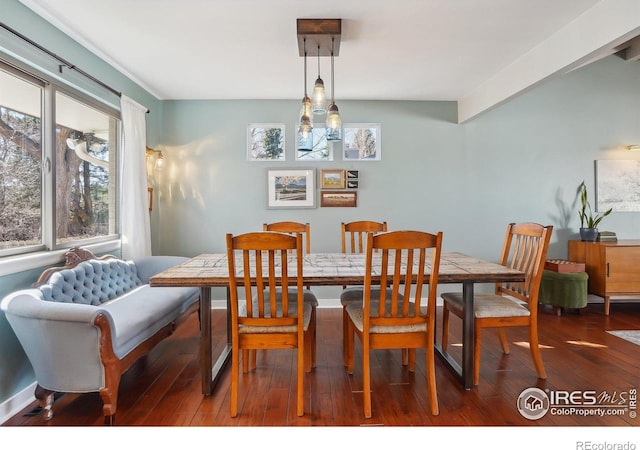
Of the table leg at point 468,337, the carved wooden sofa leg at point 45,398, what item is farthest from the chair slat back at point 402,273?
the carved wooden sofa leg at point 45,398

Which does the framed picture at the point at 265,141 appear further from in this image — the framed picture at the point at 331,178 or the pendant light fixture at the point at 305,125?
the pendant light fixture at the point at 305,125

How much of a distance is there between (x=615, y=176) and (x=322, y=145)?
3.57m

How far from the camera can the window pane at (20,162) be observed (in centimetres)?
212

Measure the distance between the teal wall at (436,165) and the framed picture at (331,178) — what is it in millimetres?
108

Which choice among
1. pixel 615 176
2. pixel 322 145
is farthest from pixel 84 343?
pixel 615 176

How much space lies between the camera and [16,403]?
2.02m

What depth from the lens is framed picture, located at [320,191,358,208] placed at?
409 cm

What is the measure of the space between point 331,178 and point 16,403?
10.6 feet

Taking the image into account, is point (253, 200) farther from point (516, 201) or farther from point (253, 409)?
point (516, 201)

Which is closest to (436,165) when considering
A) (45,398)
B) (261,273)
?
(261,273)

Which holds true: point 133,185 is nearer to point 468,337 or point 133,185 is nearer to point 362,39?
point 362,39

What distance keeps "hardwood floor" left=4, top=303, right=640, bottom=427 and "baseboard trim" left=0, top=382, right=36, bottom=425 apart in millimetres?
49

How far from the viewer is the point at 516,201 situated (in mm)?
4180

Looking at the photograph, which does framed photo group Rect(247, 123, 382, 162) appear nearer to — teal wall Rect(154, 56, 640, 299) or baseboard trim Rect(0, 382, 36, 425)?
teal wall Rect(154, 56, 640, 299)
